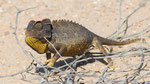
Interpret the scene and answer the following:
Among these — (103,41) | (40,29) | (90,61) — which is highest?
(40,29)

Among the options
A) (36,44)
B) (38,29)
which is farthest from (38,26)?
(36,44)

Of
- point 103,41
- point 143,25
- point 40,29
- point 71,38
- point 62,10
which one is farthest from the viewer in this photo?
point 62,10

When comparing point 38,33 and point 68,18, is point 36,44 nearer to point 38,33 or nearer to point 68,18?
point 38,33

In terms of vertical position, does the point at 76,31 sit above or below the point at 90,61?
above

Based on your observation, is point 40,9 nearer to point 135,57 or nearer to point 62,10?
point 62,10

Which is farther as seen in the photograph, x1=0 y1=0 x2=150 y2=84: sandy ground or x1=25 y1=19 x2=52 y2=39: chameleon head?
x1=0 y1=0 x2=150 y2=84: sandy ground

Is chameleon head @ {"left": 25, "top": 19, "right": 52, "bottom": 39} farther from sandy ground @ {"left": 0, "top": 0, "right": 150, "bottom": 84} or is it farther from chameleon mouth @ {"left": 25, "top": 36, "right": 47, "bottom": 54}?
sandy ground @ {"left": 0, "top": 0, "right": 150, "bottom": 84}

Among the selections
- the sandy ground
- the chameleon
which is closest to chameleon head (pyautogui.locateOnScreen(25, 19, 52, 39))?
the chameleon

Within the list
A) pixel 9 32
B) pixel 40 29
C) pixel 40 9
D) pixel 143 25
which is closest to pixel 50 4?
pixel 40 9
